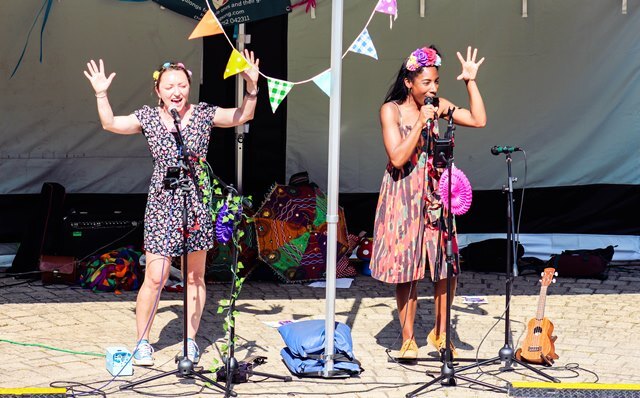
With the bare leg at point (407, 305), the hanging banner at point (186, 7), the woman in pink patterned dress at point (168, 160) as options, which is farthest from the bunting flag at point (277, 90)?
the hanging banner at point (186, 7)

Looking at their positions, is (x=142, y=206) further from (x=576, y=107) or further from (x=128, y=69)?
(x=576, y=107)

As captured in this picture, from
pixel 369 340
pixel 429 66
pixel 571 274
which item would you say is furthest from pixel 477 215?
pixel 429 66

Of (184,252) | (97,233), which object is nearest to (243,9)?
(97,233)

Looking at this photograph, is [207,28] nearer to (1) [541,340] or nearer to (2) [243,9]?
(2) [243,9]

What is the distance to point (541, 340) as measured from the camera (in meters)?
6.42

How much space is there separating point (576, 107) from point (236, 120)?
4.16 metres

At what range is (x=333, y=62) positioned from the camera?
19.7 ft

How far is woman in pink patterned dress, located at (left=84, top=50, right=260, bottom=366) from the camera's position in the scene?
6160mm

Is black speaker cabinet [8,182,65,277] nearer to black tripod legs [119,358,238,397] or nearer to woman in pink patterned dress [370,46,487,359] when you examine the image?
A: black tripod legs [119,358,238,397]

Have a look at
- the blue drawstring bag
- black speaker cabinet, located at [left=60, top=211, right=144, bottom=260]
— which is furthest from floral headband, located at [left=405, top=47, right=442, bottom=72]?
black speaker cabinet, located at [left=60, top=211, right=144, bottom=260]

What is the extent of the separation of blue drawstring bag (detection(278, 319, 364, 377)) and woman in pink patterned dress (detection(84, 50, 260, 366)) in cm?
58

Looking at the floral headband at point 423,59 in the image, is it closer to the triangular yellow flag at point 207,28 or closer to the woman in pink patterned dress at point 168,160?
the woman in pink patterned dress at point 168,160

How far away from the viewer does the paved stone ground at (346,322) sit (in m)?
6.02

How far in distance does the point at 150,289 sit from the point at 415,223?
1.60 m
